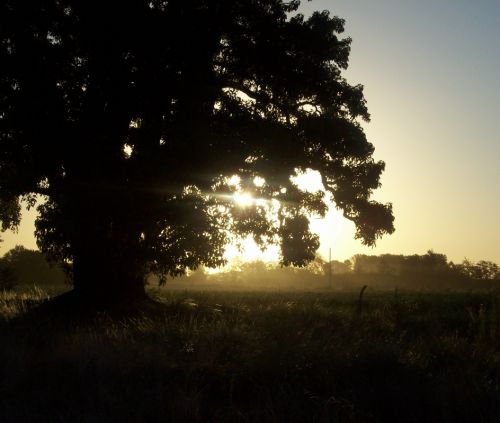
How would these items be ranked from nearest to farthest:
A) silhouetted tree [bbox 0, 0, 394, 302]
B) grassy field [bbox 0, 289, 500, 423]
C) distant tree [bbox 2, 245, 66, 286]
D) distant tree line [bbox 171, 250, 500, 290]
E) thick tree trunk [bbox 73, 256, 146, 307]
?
grassy field [bbox 0, 289, 500, 423] < silhouetted tree [bbox 0, 0, 394, 302] < thick tree trunk [bbox 73, 256, 146, 307] < distant tree [bbox 2, 245, 66, 286] < distant tree line [bbox 171, 250, 500, 290]

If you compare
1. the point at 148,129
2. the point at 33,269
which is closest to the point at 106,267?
Answer: the point at 148,129

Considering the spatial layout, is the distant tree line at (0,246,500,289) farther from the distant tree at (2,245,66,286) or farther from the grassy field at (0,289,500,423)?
the grassy field at (0,289,500,423)

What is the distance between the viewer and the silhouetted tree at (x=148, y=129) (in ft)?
50.7

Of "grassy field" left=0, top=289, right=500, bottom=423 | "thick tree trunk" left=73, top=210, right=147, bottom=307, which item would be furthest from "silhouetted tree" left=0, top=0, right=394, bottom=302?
"grassy field" left=0, top=289, right=500, bottom=423

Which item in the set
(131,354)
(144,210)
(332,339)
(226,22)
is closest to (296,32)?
(226,22)

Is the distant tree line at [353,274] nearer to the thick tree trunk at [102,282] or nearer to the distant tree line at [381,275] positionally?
the distant tree line at [381,275]

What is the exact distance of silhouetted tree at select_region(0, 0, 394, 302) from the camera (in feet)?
50.7

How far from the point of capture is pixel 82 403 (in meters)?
6.62

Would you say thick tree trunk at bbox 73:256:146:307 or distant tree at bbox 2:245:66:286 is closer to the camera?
thick tree trunk at bbox 73:256:146:307

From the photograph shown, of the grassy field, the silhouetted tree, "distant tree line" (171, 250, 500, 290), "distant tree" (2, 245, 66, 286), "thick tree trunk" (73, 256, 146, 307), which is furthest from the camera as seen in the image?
"distant tree line" (171, 250, 500, 290)

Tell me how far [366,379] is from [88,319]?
9.88 metres

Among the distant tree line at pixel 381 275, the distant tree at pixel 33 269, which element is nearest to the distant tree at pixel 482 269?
the distant tree line at pixel 381 275

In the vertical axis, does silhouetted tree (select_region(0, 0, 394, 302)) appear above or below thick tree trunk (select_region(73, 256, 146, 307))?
above

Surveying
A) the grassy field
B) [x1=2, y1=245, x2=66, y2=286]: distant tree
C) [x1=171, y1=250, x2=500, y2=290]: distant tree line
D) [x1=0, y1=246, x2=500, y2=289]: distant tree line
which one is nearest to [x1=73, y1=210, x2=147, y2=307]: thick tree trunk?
the grassy field
